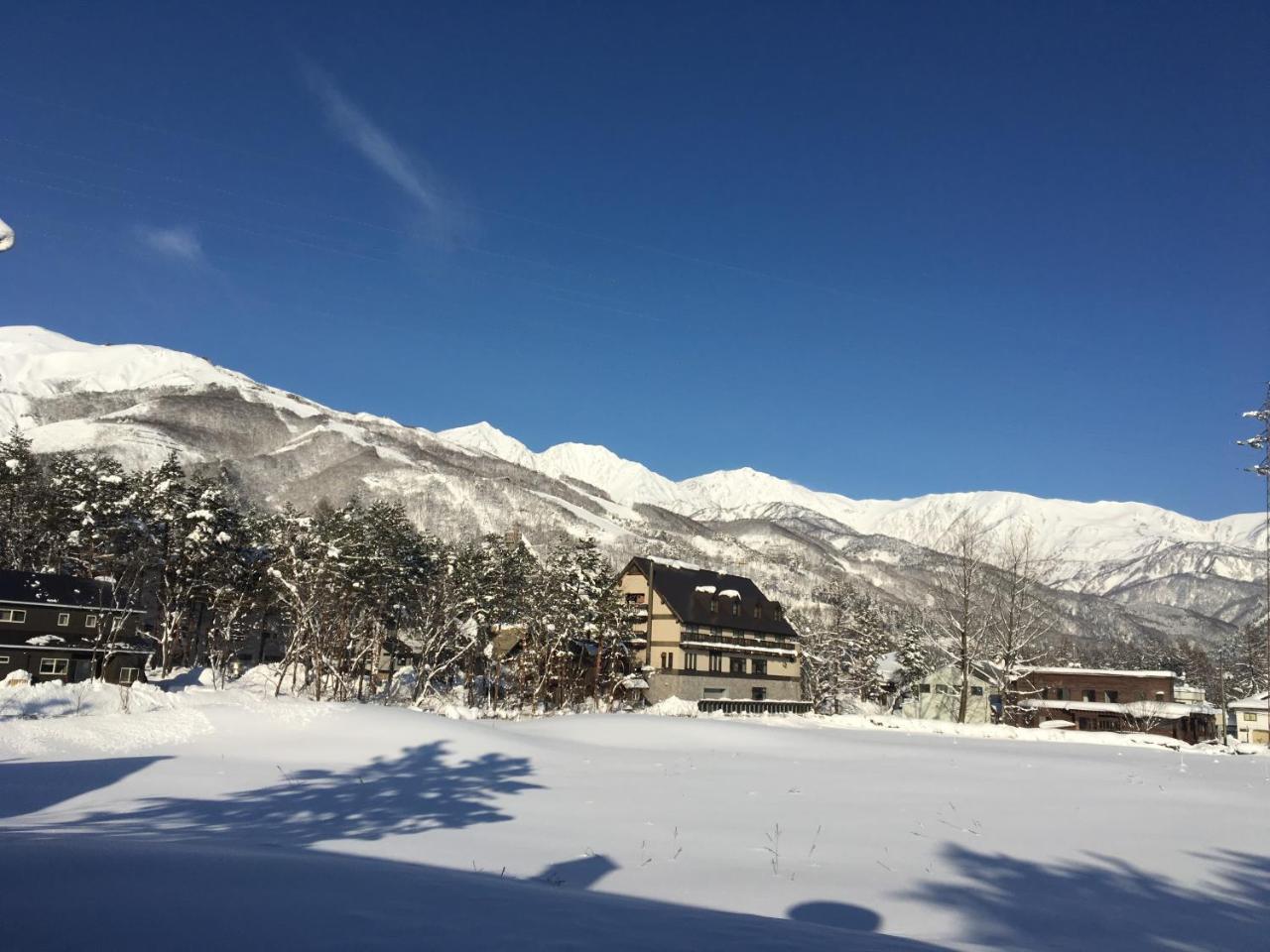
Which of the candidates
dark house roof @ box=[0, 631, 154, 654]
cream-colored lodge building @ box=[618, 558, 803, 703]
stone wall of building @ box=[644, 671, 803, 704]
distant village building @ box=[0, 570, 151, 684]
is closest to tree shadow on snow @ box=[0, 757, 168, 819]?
dark house roof @ box=[0, 631, 154, 654]

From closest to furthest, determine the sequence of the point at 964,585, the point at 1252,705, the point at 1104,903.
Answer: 1. the point at 1104,903
2. the point at 964,585
3. the point at 1252,705

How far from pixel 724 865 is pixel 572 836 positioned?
265 cm

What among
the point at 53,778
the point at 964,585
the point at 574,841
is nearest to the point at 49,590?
the point at 53,778

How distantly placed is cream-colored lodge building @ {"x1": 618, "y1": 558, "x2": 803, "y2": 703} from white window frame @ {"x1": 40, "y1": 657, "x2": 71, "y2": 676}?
32237mm

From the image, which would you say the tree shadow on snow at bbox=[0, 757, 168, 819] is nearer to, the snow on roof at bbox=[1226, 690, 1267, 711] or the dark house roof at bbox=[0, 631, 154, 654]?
the dark house roof at bbox=[0, 631, 154, 654]

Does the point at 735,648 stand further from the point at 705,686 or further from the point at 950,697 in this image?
the point at 950,697

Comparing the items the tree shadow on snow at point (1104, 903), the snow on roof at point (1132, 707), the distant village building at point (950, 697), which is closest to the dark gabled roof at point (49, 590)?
the tree shadow on snow at point (1104, 903)

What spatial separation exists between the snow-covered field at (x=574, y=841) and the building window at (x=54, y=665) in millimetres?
24479

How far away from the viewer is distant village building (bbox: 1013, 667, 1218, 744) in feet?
174

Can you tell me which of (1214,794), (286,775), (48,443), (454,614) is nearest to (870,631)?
(454,614)

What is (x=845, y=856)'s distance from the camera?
10383mm

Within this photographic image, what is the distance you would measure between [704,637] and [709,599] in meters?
3.07

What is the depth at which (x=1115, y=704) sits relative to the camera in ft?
181

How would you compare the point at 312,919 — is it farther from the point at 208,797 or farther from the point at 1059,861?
the point at 208,797
